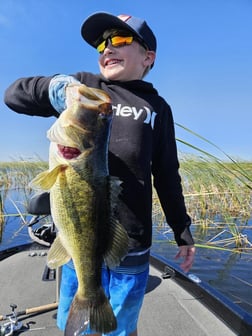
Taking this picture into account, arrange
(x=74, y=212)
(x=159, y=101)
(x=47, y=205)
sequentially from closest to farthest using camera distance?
(x=74, y=212), (x=159, y=101), (x=47, y=205)

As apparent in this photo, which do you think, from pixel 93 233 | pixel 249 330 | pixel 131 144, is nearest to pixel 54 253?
pixel 93 233

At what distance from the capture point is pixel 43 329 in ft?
9.43

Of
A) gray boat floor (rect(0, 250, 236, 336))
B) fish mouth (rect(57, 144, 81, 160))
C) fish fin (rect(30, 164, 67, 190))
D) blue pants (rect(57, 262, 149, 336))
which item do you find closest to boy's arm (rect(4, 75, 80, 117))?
fish mouth (rect(57, 144, 81, 160))

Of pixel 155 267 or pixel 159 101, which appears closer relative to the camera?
pixel 159 101

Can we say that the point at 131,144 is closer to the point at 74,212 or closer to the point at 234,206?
the point at 74,212

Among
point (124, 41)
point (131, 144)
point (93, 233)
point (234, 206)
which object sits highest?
point (124, 41)

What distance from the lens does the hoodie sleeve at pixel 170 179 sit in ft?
6.58

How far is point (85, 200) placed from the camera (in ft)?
4.95

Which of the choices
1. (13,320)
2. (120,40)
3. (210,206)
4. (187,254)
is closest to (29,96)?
(120,40)

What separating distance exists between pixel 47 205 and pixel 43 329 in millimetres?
1212

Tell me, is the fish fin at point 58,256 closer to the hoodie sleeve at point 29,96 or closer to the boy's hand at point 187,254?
the hoodie sleeve at point 29,96

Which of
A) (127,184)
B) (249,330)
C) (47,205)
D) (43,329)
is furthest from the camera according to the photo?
(43,329)

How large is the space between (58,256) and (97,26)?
1253 millimetres

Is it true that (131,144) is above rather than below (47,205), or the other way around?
above
